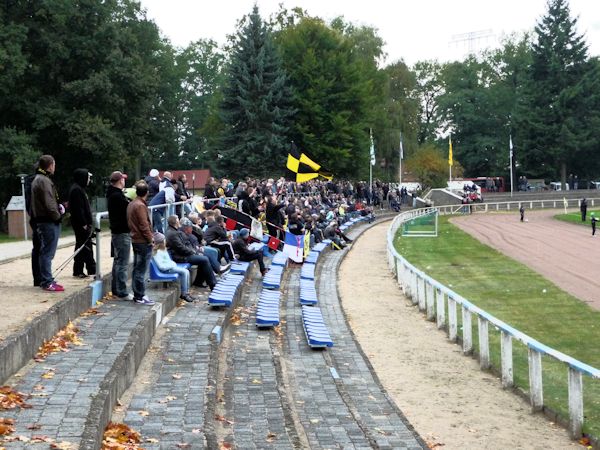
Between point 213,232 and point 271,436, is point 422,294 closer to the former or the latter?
point 213,232

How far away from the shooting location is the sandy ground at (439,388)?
10.8m

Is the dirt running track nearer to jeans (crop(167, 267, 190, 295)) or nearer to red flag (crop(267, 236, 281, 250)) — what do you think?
red flag (crop(267, 236, 281, 250))

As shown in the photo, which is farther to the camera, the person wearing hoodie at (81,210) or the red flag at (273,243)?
the red flag at (273,243)

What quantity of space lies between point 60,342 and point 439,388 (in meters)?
5.77

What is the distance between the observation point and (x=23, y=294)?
43.5ft

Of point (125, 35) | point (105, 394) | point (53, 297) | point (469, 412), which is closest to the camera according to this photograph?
point (105, 394)

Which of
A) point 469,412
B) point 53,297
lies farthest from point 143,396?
point 469,412

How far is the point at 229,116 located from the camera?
6056 centimetres

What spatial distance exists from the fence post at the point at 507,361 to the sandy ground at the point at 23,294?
21.6 feet

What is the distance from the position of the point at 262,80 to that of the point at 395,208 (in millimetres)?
14394

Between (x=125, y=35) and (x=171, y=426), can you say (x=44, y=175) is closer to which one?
(x=171, y=426)

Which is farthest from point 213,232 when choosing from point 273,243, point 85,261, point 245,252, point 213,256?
point 273,243

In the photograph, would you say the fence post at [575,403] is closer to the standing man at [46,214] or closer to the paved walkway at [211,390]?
the paved walkway at [211,390]

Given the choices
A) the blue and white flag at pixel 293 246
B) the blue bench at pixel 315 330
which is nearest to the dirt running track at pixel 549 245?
the blue and white flag at pixel 293 246
